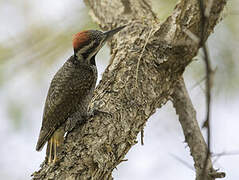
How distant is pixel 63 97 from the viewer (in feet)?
11.0

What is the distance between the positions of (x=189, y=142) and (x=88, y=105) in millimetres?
891

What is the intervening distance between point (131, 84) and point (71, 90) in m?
0.52

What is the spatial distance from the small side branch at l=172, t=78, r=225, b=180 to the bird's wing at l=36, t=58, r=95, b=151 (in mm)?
776

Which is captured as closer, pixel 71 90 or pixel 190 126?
pixel 71 90

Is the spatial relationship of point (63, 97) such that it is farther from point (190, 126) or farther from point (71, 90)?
point (190, 126)

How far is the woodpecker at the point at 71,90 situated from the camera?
3193 millimetres

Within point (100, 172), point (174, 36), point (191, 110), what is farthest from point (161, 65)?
point (100, 172)

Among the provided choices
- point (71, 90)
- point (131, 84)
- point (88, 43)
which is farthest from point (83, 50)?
point (131, 84)

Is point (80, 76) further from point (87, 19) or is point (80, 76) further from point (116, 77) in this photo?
point (87, 19)

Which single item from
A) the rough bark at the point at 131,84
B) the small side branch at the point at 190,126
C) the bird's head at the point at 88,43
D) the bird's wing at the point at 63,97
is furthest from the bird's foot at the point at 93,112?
the small side branch at the point at 190,126

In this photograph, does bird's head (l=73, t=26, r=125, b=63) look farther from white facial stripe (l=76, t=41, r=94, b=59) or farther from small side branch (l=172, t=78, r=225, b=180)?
small side branch (l=172, t=78, r=225, b=180)

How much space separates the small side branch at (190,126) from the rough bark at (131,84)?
0.23 metres

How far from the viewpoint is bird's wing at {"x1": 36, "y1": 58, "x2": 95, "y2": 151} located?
322cm

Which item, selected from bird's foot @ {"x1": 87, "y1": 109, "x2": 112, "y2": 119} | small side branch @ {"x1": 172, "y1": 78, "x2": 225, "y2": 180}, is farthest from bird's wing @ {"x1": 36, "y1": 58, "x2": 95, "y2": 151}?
small side branch @ {"x1": 172, "y1": 78, "x2": 225, "y2": 180}
